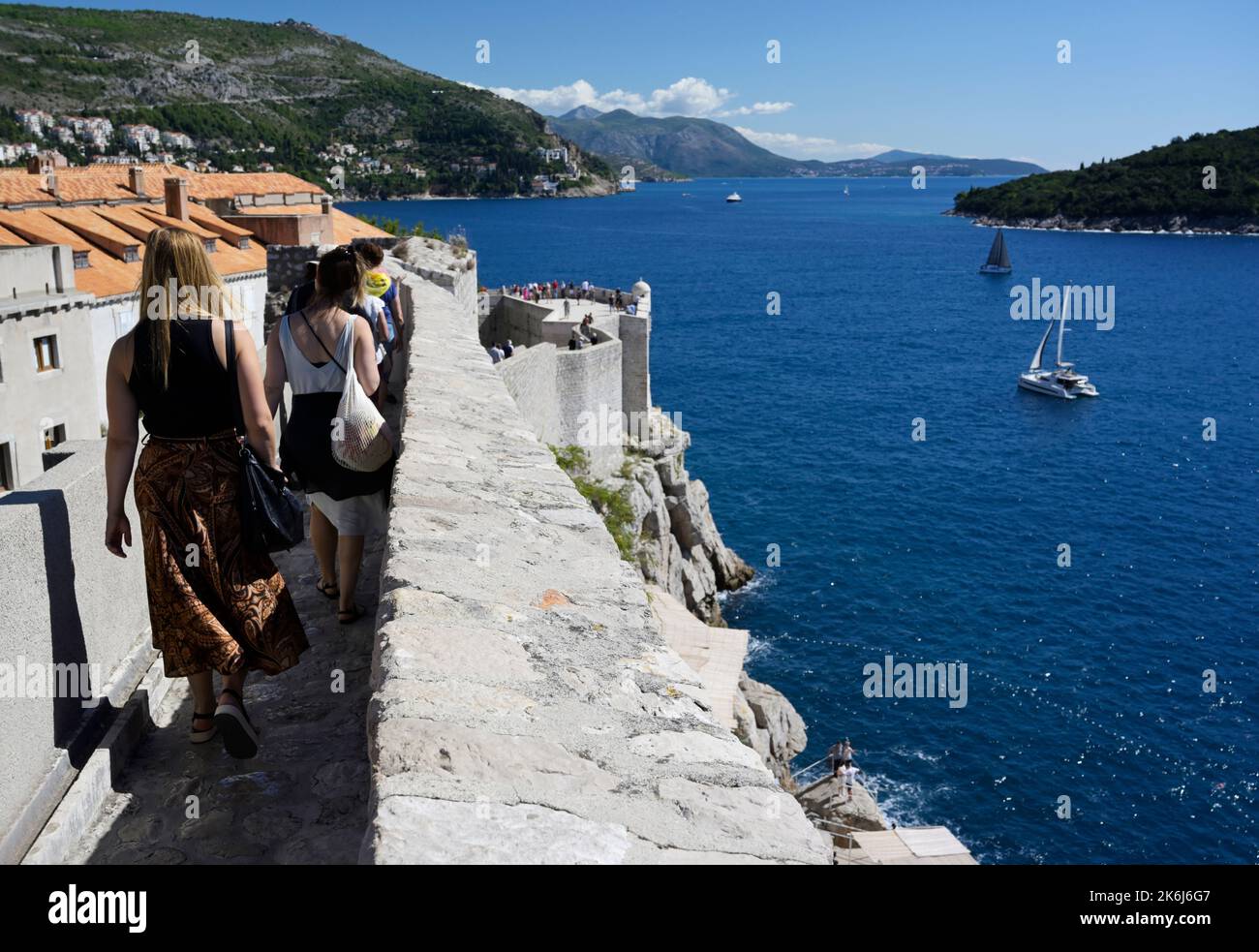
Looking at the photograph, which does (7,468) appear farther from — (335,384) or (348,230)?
(335,384)

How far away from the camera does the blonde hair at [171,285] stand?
11.3 feet

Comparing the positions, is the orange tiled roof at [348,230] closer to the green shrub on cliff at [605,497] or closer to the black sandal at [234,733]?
the green shrub on cliff at [605,497]

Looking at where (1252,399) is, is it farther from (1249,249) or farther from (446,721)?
(1249,249)

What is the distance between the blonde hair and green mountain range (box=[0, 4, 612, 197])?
329 ft

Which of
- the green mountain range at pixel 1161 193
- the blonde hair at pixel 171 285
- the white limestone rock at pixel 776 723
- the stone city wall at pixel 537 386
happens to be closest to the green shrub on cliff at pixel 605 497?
the stone city wall at pixel 537 386

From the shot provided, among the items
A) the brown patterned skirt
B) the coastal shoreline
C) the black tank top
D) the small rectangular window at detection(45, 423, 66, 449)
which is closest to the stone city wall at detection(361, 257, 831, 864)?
the brown patterned skirt

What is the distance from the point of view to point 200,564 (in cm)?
363

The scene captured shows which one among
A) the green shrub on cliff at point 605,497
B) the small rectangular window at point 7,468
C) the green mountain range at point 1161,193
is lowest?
the green shrub on cliff at point 605,497

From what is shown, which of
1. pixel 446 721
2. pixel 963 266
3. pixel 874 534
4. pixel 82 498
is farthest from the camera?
pixel 963 266

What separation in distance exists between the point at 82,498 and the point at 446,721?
2054mm

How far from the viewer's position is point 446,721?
240 cm

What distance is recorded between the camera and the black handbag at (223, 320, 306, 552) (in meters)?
3.62

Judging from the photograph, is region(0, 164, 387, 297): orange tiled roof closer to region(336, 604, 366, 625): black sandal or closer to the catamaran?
region(336, 604, 366, 625): black sandal
